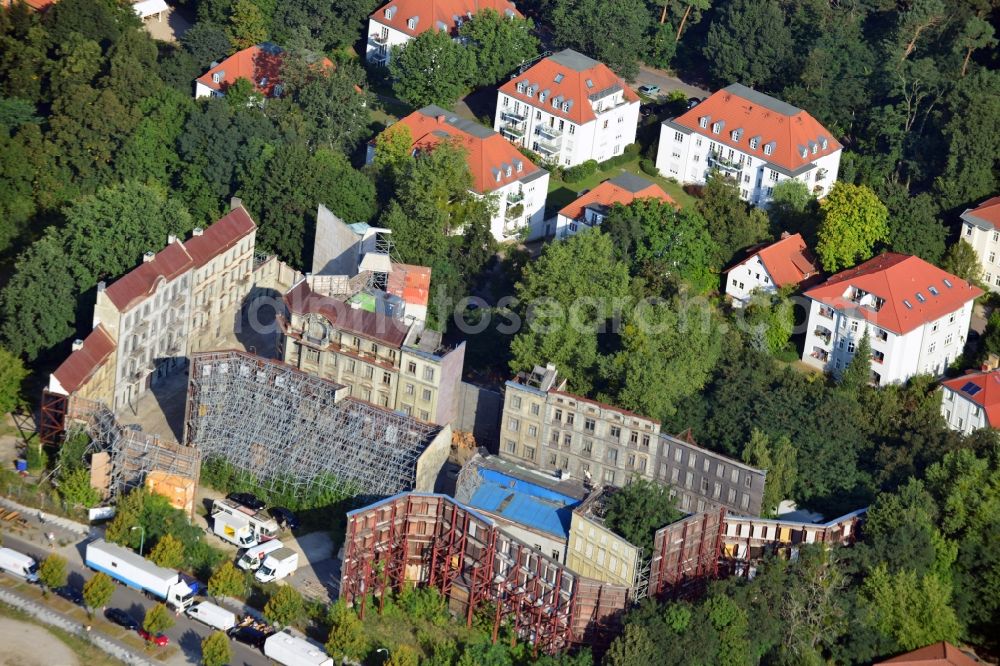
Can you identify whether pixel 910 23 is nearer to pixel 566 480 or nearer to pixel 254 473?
pixel 566 480

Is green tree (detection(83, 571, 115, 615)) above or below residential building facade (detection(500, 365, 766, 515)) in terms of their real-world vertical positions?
below

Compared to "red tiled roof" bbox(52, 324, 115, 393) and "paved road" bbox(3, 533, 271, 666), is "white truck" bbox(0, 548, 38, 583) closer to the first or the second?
"paved road" bbox(3, 533, 271, 666)

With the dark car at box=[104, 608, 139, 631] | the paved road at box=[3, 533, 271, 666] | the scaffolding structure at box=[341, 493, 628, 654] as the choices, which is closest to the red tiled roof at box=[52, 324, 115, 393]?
the paved road at box=[3, 533, 271, 666]

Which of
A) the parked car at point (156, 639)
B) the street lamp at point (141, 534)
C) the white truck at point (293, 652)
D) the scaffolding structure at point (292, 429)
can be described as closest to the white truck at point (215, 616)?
the parked car at point (156, 639)

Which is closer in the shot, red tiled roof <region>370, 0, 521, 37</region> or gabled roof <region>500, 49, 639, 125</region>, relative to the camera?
gabled roof <region>500, 49, 639, 125</region>

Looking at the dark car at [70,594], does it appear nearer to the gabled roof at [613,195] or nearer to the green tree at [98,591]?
the green tree at [98,591]

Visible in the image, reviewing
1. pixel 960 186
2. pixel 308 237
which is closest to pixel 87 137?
pixel 308 237
